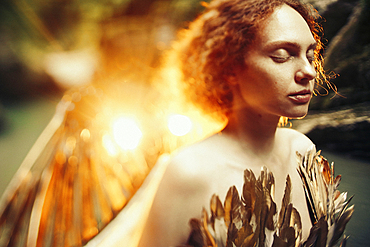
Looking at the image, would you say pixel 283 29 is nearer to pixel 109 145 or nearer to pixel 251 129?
pixel 251 129

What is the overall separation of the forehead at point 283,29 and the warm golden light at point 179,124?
8.1 inches

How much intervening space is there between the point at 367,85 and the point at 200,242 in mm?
378

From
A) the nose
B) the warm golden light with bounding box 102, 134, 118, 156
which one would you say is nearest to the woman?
the nose

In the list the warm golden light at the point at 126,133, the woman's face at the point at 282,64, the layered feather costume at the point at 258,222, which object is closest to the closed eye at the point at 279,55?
the woman's face at the point at 282,64

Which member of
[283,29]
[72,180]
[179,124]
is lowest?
[72,180]

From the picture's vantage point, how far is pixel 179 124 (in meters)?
0.42

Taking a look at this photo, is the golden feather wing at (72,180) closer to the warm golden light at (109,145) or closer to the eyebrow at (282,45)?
the warm golden light at (109,145)

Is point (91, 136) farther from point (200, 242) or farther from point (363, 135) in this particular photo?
point (363, 135)

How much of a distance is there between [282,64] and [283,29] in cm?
5

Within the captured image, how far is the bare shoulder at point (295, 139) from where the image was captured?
41 centimetres

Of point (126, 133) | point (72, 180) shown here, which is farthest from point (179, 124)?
point (72, 180)

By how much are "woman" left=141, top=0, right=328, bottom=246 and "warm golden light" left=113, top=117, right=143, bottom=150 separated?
0.35 feet

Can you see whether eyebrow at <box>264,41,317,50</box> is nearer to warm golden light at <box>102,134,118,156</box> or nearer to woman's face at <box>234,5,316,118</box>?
woman's face at <box>234,5,316,118</box>

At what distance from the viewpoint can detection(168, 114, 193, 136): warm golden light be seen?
415 millimetres
